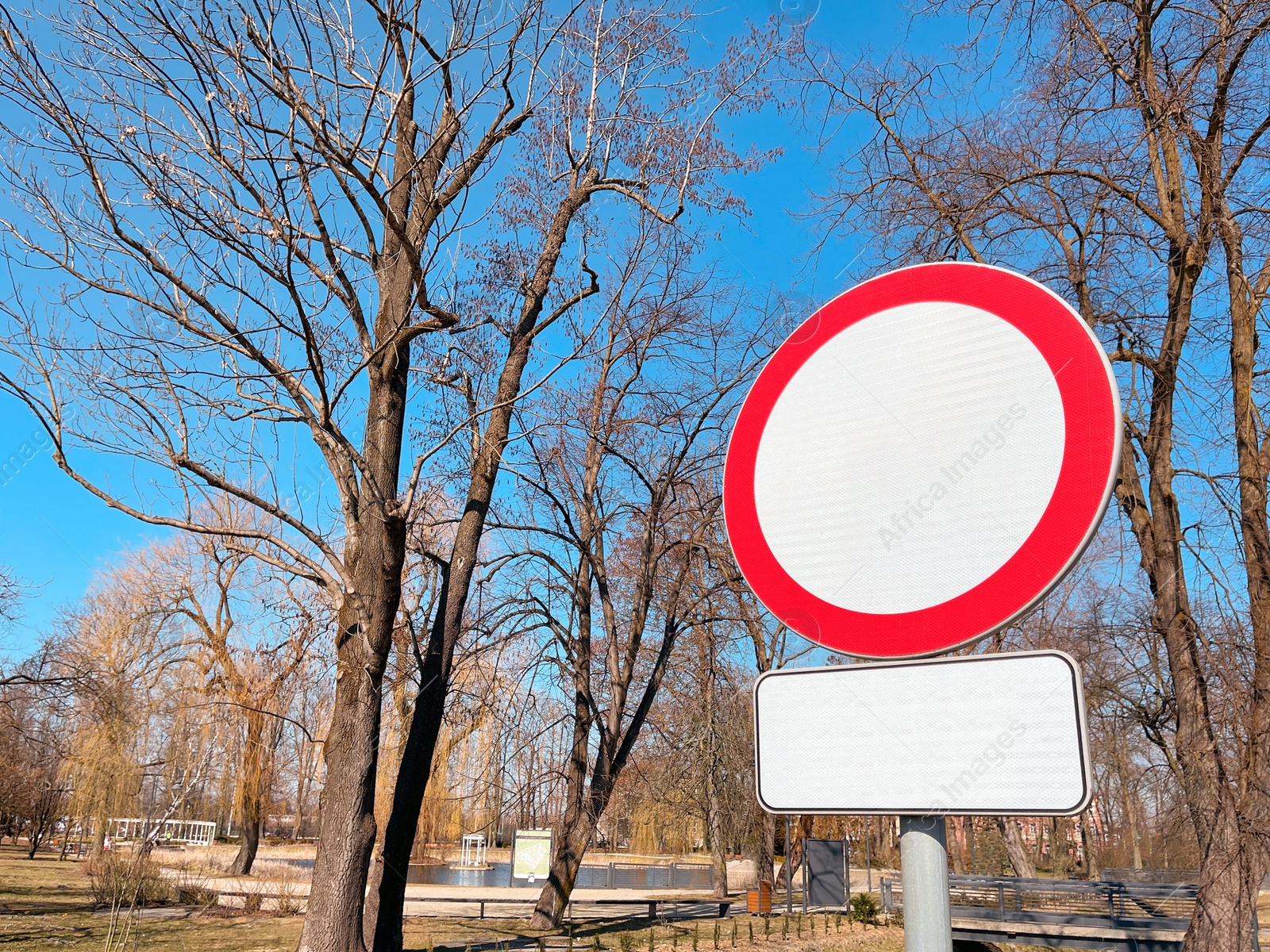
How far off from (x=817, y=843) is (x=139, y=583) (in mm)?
23517

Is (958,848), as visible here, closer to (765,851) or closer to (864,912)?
(765,851)

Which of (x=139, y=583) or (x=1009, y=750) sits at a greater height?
(x=139, y=583)

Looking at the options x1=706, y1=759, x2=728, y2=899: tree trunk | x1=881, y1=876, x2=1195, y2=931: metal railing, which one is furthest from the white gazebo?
x1=881, y1=876, x2=1195, y2=931: metal railing

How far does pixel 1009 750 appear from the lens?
39.1 inches

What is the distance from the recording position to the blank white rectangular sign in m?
0.98

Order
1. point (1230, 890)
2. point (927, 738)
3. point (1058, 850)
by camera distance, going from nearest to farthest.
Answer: point (927, 738), point (1230, 890), point (1058, 850)

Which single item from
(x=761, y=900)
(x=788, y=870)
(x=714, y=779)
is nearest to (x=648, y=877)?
(x=714, y=779)

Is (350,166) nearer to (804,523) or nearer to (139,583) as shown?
(804,523)

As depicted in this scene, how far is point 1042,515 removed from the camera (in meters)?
1.11

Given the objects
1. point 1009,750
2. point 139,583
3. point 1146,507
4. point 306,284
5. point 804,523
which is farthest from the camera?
point 139,583

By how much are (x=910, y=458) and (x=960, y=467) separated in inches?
3.1

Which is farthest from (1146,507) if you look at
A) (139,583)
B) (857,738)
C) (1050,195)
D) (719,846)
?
(139,583)

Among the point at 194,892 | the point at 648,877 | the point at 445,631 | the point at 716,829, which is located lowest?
the point at 648,877

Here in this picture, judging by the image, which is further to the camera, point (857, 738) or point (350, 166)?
point (350, 166)
